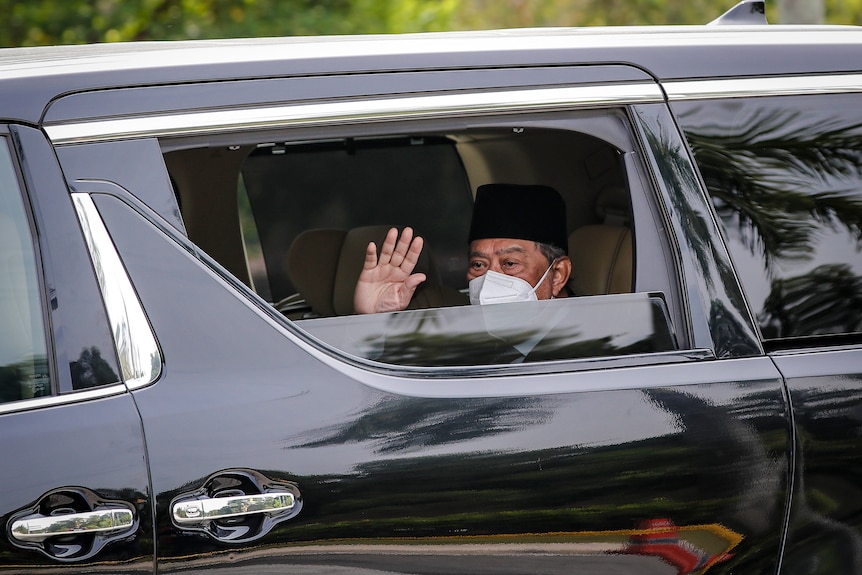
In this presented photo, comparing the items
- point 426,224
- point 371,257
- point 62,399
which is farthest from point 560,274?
point 62,399

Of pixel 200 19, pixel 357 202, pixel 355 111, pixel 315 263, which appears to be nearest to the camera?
pixel 355 111

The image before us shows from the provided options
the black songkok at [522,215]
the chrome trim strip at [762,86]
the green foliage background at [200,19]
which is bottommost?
the black songkok at [522,215]

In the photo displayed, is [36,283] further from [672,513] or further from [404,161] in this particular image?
[404,161]

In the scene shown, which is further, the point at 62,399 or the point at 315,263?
the point at 315,263

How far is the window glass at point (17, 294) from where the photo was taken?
176 cm

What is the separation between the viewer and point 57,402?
173 cm

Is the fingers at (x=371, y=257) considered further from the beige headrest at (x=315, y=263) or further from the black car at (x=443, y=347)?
the black car at (x=443, y=347)

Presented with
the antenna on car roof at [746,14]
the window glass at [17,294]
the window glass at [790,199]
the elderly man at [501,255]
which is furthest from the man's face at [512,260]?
the window glass at [17,294]

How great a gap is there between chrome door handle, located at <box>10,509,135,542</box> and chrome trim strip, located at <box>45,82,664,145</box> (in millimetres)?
649

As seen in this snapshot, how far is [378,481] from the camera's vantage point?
1.79m

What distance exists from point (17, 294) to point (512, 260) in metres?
1.65

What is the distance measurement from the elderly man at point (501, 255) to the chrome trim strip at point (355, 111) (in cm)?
89

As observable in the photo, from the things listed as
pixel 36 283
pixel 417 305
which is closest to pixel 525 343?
pixel 36 283

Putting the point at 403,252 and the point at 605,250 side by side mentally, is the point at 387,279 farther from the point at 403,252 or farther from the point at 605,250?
the point at 605,250
